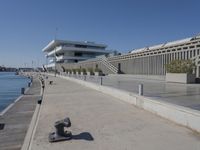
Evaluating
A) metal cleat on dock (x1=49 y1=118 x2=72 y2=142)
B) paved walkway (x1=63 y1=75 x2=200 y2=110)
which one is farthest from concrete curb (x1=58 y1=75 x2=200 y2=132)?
metal cleat on dock (x1=49 y1=118 x2=72 y2=142)

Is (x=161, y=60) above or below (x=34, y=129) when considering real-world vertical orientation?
above

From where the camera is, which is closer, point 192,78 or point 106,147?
point 106,147

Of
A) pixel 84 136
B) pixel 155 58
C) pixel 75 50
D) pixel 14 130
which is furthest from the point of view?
pixel 75 50

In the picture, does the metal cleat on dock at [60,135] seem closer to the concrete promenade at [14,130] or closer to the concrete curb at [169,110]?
the concrete promenade at [14,130]

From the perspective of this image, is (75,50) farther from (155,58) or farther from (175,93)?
(175,93)

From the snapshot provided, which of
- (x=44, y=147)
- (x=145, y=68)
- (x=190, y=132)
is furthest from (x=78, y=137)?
(x=145, y=68)

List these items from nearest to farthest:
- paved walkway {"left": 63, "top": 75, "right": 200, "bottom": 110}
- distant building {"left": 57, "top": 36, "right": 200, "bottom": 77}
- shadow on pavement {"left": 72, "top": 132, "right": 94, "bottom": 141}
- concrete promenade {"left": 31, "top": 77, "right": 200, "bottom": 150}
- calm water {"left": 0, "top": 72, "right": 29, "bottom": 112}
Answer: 1. concrete promenade {"left": 31, "top": 77, "right": 200, "bottom": 150}
2. shadow on pavement {"left": 72, "top": 132, "right": 94, "bottom": 141}
3. paved walkway {"left": 63, "top": 75, "right": 200, "bottom": 110}
4. calm water {"left": 0, "top": 72, "right": 29, "bottom": 112}
5. distant building {"left": 57, "top": 36, "right": 200, "bottom": 77}

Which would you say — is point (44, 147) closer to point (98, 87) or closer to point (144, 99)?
point (144, 99)

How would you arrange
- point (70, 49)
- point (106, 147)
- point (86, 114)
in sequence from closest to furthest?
point (106, 147), point (86, 114), point (70, 49)

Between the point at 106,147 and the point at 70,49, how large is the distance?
297 feet

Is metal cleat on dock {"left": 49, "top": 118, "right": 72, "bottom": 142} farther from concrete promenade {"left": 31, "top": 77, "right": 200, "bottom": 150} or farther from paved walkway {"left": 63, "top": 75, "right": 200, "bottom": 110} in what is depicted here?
paved walkway {"left": 63, "top": 75, "right": 200, "bottom": 110}

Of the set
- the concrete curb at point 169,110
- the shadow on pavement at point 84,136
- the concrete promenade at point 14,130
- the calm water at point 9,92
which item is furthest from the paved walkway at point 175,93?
the calm water at point 9,92

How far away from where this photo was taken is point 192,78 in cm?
2128

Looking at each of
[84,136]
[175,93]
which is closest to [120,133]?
[84,136]
